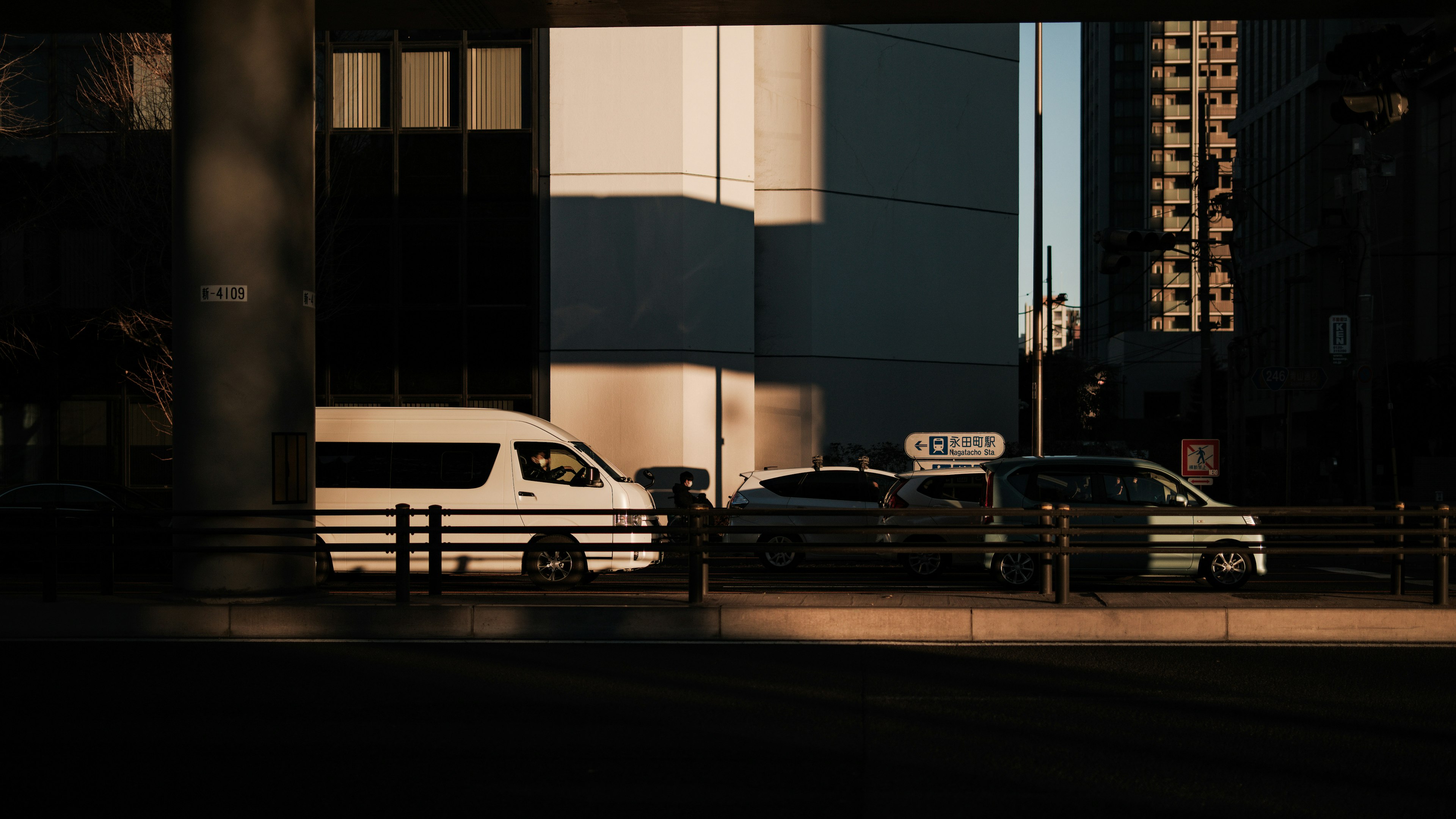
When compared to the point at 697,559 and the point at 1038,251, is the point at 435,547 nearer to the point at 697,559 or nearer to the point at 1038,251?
the point at 697,559

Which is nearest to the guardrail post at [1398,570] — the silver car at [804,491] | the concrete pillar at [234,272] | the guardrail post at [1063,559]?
the guardrail post at [1063,559]

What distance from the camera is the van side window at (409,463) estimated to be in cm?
1622

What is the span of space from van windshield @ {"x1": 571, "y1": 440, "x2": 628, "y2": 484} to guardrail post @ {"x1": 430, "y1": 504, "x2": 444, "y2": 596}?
4408mm

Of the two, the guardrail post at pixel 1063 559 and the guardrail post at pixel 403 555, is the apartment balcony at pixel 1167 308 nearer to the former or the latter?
the guardrail post at pixel 1063 559

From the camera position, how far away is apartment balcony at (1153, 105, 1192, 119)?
398 feet

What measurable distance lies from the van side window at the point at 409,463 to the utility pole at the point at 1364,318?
691 inches

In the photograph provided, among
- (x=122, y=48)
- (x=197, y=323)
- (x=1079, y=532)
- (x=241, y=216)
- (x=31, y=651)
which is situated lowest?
(x=31, y=651)

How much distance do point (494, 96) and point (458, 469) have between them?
11921mm

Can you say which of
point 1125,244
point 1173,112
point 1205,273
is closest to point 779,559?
A: point 1125,244

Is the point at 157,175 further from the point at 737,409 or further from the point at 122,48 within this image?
the point at 737,409

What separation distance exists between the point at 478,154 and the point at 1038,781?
861 inches

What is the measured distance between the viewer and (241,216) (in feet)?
37.9

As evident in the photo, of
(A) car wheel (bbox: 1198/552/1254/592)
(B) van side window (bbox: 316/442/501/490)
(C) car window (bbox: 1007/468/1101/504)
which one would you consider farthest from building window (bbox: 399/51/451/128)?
(A) car wheel (bbox: 1198/552/1254/592)

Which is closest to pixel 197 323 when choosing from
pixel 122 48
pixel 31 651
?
pixel 31 651
